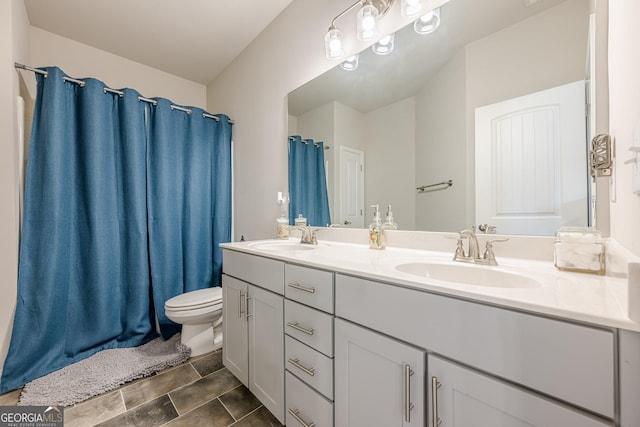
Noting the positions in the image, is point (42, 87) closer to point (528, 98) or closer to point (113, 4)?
point (113, 4)

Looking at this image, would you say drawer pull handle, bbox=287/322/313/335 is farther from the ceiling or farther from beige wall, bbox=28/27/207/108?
beige wall, bbox=28/27/207/108

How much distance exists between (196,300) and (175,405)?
0.61 m

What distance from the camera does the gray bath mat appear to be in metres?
1.35

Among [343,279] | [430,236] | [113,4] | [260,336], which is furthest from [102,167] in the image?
[430,236]

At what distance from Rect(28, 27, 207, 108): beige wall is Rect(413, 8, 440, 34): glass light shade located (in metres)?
2.43

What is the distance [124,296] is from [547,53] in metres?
2.80

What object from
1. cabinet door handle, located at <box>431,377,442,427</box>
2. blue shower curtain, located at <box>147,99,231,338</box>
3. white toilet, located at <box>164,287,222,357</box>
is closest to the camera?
cabinet door handle, located at <box>431,377,442,427</box>

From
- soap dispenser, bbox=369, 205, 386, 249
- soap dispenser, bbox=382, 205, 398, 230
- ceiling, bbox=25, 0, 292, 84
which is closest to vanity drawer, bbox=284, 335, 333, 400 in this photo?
soap dispenser, bbox=369, 205, 386, 249

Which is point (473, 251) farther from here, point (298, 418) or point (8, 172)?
point (8, 172)

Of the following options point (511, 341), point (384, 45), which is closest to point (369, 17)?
point (384, 45)

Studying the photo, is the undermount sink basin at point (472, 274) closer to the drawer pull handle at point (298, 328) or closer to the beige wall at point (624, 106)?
the beige wall at point (624, 106)

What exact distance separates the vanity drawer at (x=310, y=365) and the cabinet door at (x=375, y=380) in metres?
0.04

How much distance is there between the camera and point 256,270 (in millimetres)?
1269

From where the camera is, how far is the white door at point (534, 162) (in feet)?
2.78
